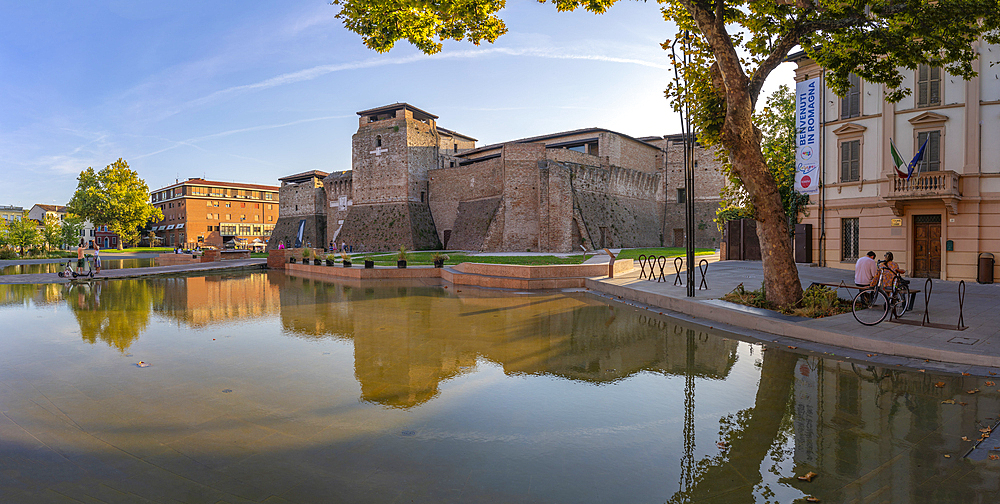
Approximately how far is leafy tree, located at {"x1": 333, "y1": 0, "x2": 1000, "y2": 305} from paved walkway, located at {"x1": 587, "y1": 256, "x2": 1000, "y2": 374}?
3.94 ft

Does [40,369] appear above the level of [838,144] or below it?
below

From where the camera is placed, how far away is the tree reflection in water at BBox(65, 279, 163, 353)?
7.92 metres

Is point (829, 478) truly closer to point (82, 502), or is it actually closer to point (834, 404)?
point (834, 404)

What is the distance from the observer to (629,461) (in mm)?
3320

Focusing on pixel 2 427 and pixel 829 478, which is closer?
pixel 829 478

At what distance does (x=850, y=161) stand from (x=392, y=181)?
3208 centimetres

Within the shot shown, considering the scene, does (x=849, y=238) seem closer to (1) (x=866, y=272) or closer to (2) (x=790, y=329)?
(1) (x=866, y=272)

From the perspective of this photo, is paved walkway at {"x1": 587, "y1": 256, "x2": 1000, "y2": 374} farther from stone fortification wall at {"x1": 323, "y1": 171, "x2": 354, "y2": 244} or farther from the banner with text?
stone fortification wall at {"x1": 323, "y1": 171, "x2": 354, "y2": 244}

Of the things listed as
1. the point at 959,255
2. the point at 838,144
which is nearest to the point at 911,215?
the point at 959,255

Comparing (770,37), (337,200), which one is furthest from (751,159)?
(337,200)

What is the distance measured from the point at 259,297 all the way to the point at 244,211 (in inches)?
2709

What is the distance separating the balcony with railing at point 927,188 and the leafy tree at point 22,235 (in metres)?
57.8

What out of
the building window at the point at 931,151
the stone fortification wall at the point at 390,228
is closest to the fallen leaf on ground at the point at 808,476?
the building window at the point at 931,151

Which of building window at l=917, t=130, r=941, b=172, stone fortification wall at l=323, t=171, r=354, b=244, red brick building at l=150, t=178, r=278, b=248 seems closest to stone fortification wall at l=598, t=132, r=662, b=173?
stone fortification wall at l=323, t=171, r=354, b=244
